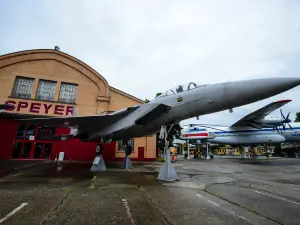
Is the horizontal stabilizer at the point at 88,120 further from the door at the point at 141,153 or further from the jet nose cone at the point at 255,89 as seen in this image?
the door at the point at 141,153

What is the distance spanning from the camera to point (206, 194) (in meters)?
4.66

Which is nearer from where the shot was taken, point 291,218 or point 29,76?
point 291,218

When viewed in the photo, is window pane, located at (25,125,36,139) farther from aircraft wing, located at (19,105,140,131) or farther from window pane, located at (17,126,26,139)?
aircraft wing, located at (19,105,140,131)

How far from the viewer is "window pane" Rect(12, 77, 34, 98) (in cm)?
1816

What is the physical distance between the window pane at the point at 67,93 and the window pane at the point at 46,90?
3.01 ft

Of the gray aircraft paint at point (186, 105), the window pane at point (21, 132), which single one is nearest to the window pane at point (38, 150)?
the window pane at point (21, 132)

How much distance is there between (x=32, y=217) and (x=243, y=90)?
6200mm

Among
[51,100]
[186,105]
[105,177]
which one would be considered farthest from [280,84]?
[51,100]

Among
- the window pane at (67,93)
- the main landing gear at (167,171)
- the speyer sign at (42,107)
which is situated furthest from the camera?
the window pane at (67,93)

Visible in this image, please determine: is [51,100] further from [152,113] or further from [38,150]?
[152,113]

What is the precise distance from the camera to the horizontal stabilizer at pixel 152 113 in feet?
25.4

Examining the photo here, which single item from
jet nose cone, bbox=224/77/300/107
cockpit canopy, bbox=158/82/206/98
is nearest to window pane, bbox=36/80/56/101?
cockpit canopy, bbox=158/82/206/98

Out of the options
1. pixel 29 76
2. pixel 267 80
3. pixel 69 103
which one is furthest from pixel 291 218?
pixel 29 76

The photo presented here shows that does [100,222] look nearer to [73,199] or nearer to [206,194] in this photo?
[73,199]
